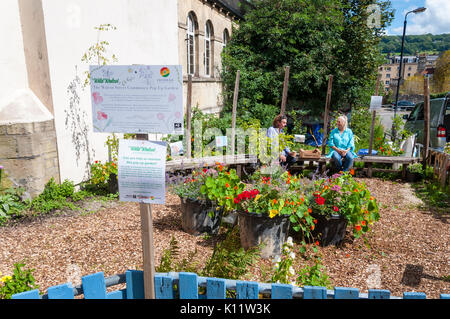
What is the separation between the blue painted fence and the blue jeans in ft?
15.6

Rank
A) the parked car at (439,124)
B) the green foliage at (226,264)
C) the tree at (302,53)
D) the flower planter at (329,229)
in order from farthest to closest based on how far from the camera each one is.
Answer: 1. the tree at (302,53)
2. the parked car at (439,124)
3. the flower planter at (329,229)
4. the green foliage at (226,264)

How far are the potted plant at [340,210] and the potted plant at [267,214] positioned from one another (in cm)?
29

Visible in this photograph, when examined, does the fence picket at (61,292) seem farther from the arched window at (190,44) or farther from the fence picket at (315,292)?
the arched window at (190,44)

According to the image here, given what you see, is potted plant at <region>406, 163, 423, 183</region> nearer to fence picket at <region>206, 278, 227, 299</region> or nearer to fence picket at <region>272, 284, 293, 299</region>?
fence picket at <region>272, 284, 293, 299</region>

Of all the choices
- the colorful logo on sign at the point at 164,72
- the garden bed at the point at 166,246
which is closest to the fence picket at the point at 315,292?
the garden bed at the point at 166,246

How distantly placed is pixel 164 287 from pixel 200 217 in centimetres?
204

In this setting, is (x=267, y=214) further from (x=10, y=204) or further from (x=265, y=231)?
(x=10, y=204)

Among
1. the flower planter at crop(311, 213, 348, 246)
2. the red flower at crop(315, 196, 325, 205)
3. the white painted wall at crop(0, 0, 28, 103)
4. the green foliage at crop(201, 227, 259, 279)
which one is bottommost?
the flower planter at crop(311, 213, 348, 246)

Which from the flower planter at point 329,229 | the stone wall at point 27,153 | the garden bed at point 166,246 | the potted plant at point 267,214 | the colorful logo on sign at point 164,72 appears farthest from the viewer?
the stone wall at point 27,153

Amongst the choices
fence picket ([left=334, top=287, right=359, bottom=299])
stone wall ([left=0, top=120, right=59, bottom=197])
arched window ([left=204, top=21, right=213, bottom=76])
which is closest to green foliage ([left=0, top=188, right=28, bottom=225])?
stone wall ([left=0, top=120, right=59, bottom=197])

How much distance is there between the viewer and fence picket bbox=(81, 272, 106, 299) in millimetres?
2139

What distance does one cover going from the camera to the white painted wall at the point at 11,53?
4.97 metres

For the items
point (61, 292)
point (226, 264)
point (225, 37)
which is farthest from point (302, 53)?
point (61, 292)

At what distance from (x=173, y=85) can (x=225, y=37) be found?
39.0 ft
